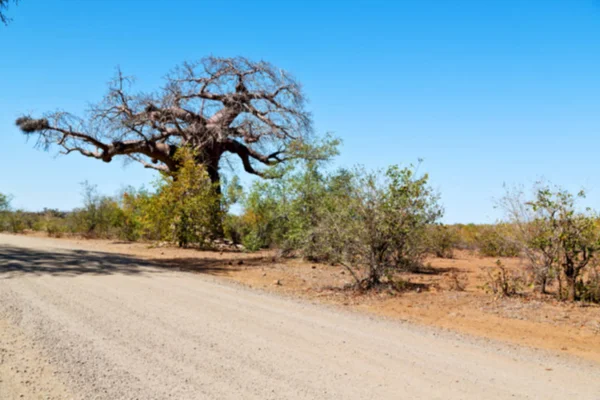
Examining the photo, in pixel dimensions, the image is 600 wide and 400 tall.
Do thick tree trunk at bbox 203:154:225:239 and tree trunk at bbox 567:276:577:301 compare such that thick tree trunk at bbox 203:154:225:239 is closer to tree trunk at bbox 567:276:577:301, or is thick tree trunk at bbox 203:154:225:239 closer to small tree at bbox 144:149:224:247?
small tree at bbox 144:149:224:247

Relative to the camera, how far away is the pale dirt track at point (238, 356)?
15.5 feet

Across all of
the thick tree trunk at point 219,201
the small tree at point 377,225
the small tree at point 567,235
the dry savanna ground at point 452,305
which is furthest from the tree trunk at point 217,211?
the small tree at point 567,235

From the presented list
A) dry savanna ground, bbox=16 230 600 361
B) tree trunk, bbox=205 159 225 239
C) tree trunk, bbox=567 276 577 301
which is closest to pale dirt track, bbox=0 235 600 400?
dry savanna ground, bbox=16 230 600 361

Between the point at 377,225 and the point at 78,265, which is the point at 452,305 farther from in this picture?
the point at 78,265

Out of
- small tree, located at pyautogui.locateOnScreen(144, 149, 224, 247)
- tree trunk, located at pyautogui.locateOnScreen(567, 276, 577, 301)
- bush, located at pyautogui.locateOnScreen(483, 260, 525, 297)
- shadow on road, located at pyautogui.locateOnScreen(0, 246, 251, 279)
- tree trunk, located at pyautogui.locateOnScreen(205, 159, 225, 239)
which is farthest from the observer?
tree trunk, located at pyautogui.locateOnScreen(205, 159, 225, 239)

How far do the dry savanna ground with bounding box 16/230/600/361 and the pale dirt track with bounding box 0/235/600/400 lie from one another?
1038 millimetres

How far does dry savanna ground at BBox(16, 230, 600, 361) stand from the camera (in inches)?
317

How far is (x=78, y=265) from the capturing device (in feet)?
44.7

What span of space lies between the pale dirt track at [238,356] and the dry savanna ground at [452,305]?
1.04 meters

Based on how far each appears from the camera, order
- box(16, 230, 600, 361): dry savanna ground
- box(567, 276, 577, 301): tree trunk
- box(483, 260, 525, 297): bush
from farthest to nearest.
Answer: box(483, 260, 525, 297): bush, box(567, 276, 577, 301): tree trunk, box(16, 230, 600, 361): dry savanna ground

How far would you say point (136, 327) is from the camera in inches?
268

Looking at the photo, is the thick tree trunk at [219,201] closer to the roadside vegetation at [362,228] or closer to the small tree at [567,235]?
the roadside vegetation at [362,228]

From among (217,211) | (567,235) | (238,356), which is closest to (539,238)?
(567,235)

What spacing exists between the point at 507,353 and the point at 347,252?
574cm
